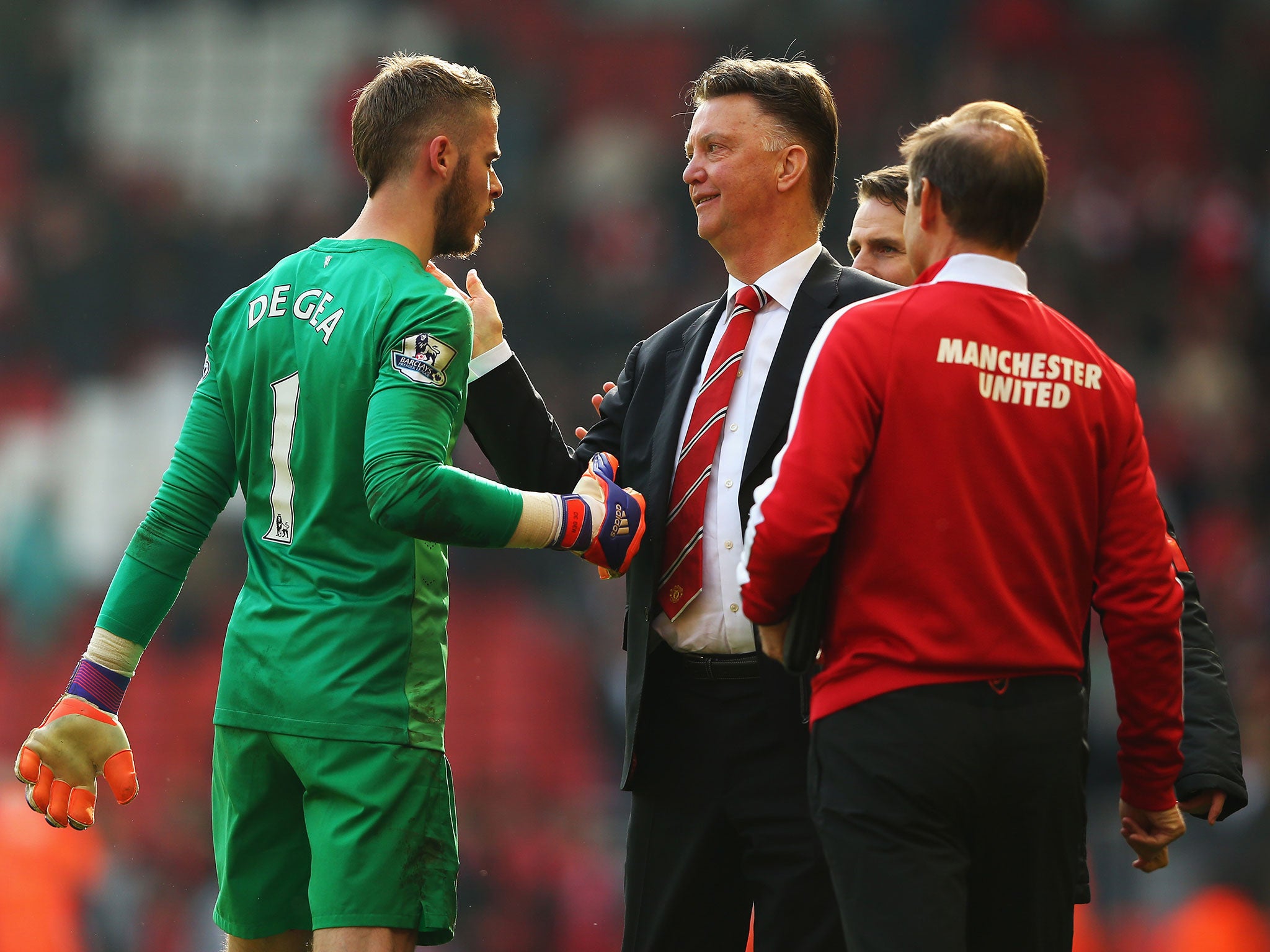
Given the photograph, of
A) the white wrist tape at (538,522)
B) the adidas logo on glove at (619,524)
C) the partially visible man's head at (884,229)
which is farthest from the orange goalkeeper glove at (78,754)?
the partially visible man's head at (884,229)

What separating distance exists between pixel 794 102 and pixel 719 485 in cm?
84

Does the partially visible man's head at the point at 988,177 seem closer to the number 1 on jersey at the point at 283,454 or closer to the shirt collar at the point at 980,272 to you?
the shirt collar at the point at 980,272

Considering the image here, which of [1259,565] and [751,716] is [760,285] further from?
[1259,565]

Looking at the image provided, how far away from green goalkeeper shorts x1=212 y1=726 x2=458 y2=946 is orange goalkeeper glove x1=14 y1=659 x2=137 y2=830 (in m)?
0.22

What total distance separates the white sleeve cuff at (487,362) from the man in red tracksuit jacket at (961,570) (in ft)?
3.14

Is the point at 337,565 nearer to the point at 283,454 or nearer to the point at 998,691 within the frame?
the point at 283,454

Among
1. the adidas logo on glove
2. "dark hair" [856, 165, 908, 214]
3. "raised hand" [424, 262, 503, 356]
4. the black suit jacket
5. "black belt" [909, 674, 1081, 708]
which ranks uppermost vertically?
"dark hair" [856, 165, 908, 214]

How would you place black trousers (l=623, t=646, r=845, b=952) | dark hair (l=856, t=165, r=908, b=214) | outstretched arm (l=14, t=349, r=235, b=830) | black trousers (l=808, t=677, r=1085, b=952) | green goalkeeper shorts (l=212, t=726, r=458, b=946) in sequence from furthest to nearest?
dark hair (l=856, t=165, r=908, b=214)
outstretched arm (l=14, t=349, r=235, b=830)
black trousers (l=623, t=646, r=845, b=952)
green goalkeeper shorts (l=212, t=726, r=458, b=946)
black trousers (l=808, t=677, r=1085, b=952)

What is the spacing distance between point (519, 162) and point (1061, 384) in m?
6.73

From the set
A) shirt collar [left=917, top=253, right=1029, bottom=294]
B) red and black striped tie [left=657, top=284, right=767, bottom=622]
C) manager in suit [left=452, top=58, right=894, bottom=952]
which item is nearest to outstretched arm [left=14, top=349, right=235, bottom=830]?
manager in suit [left=452, top=58, right=894, bottom=952]

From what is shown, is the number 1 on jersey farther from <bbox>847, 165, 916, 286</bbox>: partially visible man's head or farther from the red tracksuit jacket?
<bbox>847, 165, 916, 286</bbox>: partially visible man's head

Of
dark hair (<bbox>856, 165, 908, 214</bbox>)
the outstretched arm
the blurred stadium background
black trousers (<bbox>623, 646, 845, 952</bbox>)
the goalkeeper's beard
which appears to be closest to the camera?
black trousers (<bbox>623, 646, 845, 952</bbox>)

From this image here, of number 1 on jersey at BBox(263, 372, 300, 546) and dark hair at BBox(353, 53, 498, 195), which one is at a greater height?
dark hair at BBox(353, 53, 498, 195)

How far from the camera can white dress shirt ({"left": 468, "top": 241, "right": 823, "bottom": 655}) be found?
246 centimetres
